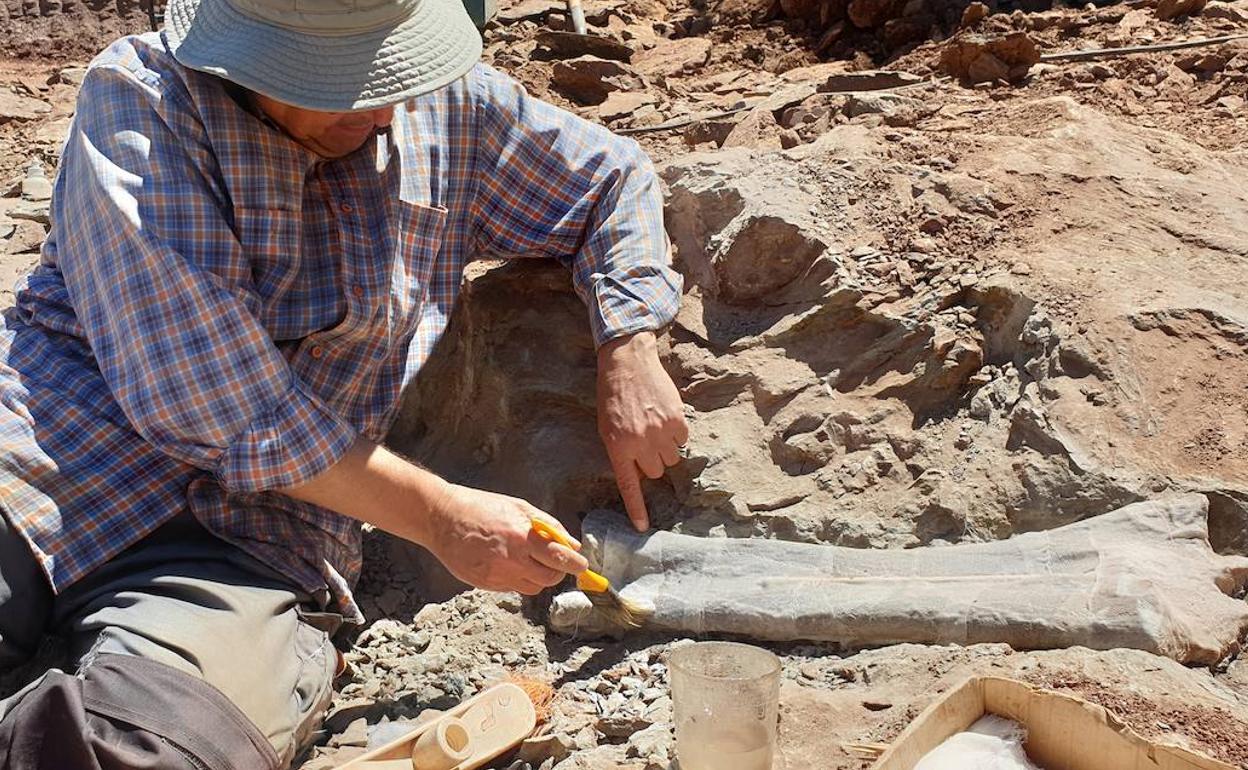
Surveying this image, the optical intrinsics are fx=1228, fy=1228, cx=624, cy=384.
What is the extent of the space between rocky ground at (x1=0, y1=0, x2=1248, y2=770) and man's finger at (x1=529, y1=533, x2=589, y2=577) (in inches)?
15.1

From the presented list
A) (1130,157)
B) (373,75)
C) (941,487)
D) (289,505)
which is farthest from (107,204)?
(1130,157)

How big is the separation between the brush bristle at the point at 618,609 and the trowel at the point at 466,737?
34 cm

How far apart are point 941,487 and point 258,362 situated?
59.0 inches

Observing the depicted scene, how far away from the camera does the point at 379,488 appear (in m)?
2.32

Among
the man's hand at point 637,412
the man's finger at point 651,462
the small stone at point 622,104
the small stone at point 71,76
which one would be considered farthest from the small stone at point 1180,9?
the small stone at point 71,76

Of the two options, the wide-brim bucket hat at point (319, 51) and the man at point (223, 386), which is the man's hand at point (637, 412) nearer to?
the man at point (223, 386)

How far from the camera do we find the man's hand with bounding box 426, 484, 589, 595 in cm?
229

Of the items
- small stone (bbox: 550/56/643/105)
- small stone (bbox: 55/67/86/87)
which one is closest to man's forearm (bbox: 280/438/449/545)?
small stone (bbox: 550/56/643/105)

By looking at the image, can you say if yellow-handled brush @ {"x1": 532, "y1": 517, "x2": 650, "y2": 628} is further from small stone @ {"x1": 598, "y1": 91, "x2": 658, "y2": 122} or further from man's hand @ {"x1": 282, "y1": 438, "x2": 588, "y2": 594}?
small stone @ {"x1": 598, "y1": 91, "x2": 658, "y2": 122}

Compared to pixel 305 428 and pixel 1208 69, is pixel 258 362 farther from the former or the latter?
pixel 1208 69

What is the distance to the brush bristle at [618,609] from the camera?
8.92 ft

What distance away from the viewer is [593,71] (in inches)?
210

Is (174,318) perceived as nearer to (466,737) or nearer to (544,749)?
(466,737)

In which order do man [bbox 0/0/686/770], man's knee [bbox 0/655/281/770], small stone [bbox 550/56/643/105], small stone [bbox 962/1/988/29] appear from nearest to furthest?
man's knee [bbox 0/655/281/770] → man [bbox 0/0/686/770] → small stone [bbox 962/1/988/29] → small stone [bbox 550/56/643/105]
